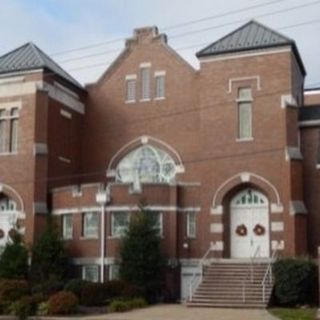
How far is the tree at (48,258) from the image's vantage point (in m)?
39.2

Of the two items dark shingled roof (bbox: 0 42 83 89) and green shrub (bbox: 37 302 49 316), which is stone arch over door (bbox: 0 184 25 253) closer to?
dark shingled roof (bbox: 0 42 83 89)

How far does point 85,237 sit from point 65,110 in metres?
8.16

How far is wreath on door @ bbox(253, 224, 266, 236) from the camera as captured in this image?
131 ft

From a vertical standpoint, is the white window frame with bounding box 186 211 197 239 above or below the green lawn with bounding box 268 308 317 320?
above

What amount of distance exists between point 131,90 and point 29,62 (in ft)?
20.6

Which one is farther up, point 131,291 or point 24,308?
point 131,291

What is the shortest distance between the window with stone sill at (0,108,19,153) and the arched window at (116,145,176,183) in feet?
20.8

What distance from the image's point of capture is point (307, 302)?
34.5 meters

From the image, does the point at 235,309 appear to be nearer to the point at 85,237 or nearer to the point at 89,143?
the point at 85,237

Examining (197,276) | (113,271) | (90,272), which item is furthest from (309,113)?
(90,272)

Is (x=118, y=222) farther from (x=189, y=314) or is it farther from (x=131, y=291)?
(x=189, y=314)

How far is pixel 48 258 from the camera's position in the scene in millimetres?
39156

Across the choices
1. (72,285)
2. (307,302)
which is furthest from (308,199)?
(72,285)

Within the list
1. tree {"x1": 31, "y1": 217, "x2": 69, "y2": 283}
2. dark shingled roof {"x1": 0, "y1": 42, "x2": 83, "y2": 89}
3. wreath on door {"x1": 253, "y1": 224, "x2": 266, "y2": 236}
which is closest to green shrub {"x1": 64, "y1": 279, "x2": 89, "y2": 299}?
tree {"x1": 31, "y1": 217, "x2": 69, "y2": 283}
